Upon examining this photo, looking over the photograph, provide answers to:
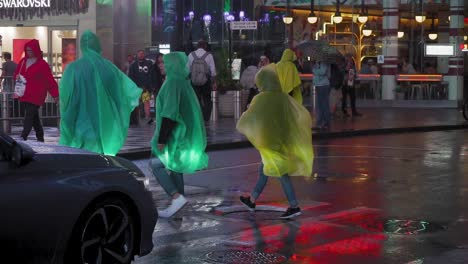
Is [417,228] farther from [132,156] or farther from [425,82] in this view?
[425,82]

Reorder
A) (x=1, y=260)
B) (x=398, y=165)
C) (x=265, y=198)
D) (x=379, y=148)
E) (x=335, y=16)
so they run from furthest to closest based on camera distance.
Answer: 1. (x=335, y=16)
2. (x=379, y=148)
3. (x=398, y=165)
4. (x=265, y=198)
5. (x=1, y=260)

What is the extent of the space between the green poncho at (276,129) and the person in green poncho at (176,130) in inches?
20.5

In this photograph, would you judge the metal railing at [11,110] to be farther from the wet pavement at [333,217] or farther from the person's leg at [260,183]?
the person's leg at [260,183]

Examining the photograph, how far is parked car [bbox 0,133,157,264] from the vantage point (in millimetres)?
5695

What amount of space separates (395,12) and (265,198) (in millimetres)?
22773

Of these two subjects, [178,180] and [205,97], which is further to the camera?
[205,97]

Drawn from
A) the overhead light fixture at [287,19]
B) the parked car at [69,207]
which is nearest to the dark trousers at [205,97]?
the parked car at [69,207]

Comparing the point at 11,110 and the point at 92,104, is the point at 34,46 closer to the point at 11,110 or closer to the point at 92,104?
the point at 92,104

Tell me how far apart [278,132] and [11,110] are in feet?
34.0

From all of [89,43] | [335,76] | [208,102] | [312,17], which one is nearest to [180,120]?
[89,43]

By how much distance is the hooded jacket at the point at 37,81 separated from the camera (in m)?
13.9

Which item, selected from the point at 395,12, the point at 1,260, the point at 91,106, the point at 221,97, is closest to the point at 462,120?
the point at 221,97

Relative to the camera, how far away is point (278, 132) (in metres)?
9.20

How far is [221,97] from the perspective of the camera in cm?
2303
